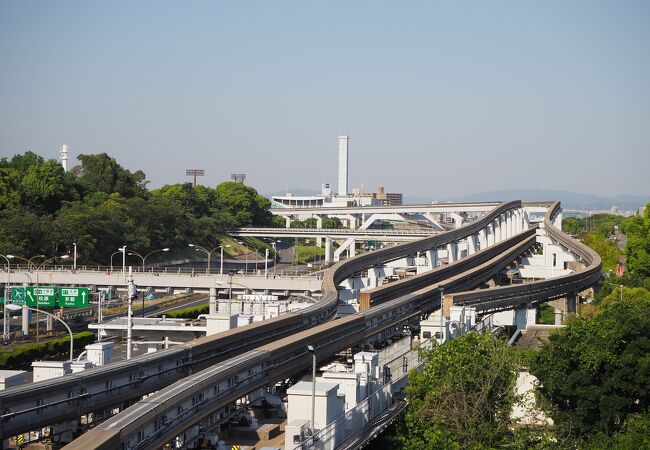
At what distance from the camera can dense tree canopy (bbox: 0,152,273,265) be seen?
73.4m

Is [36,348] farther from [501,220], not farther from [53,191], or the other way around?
[501,220]

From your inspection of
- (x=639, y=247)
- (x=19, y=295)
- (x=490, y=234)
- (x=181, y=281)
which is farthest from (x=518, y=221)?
(x=19, y=295)

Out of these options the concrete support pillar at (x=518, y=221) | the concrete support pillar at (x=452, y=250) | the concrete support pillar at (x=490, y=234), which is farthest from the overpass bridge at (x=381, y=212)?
the concrete support pillar at (x=452, y=250)

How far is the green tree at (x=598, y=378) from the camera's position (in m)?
25.1

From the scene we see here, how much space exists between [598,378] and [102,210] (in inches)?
2420

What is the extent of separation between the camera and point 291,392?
1909 centimetres

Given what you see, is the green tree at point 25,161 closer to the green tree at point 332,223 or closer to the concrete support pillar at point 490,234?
Result: the concrete support pillar at point 490,234

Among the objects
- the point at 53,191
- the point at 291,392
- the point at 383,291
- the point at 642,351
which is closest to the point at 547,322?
the point at 383,291

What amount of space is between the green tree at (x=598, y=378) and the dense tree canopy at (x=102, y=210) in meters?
49.4

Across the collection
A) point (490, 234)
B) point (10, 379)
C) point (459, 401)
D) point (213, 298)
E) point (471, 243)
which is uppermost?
point (10, 379)

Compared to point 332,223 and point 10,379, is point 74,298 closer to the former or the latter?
point 10,379

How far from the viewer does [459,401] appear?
22.2 metres

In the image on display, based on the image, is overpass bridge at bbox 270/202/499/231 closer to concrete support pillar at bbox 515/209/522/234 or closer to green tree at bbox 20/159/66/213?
concrete support pillar at bbox 515/209/522/234

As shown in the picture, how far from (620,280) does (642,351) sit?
41.4 m
